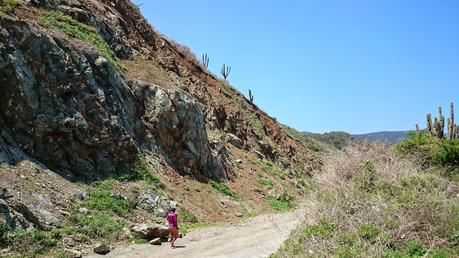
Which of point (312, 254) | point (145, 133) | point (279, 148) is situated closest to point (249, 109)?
point (279, 148)

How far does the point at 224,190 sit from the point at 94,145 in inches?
327

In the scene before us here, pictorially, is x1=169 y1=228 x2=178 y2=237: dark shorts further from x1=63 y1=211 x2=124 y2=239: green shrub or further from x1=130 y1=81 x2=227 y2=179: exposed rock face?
x1=130 y1=81 x2=227 y2=179: exposed rock face

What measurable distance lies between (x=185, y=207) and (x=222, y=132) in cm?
1458

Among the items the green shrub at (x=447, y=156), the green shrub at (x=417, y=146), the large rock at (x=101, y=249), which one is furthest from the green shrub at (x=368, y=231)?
the green shrub at (x=447, y=156)

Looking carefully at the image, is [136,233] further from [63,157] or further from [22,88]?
[22,88]

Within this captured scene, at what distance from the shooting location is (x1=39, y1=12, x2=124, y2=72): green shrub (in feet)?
70.1

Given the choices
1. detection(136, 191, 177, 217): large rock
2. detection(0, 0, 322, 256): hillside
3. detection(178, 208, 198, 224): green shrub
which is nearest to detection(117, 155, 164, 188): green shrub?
detection(0, 0, 322, 256): hillside

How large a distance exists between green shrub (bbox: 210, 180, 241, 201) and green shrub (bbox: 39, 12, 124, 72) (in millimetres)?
7848

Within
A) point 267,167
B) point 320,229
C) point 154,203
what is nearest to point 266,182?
point 267,167

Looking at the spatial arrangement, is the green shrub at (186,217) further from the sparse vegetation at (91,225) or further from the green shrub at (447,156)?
the green shrub at (447,156)

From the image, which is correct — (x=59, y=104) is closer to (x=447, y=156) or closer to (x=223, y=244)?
(x=223, y=244)

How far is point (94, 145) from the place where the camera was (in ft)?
60.5

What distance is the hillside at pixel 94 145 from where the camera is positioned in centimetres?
1402

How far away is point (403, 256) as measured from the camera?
9.63 metres
